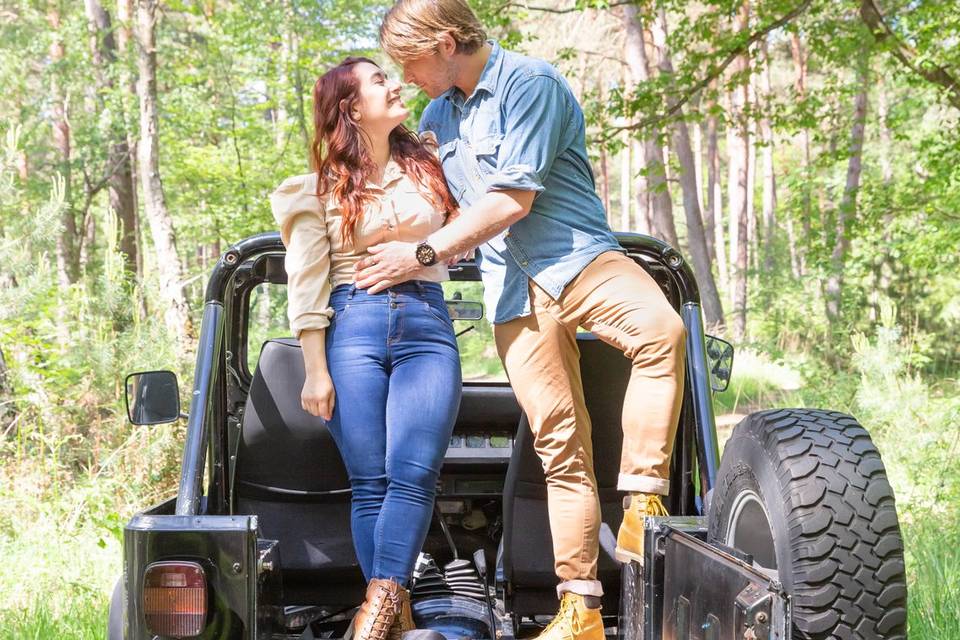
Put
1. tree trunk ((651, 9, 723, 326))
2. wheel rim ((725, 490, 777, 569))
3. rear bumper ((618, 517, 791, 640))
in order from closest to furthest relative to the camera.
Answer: rear bumper ((618, 517, 791, 640)) → wheel rim ((725, 490, 777, 569)) → tree trunk ((651, 9, 723, 326))

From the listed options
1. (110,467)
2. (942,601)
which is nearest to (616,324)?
(942,601)

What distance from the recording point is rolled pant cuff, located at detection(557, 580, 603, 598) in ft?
9.05

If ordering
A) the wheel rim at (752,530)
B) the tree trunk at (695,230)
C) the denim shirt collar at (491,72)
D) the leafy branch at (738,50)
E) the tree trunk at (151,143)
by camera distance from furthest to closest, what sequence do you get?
the tree trunk at (695,230)
the tree trunk at (151,143)
the leafy branch at (738,50)
the denim shirt collar at (491,72)
the wheel rim at (752,530)

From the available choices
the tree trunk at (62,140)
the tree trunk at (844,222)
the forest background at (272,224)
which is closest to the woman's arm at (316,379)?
the forest background at (272,224)

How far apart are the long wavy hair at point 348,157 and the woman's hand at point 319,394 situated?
431mm

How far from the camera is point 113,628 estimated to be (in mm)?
2957

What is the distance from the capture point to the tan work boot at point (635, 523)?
8.23 ft

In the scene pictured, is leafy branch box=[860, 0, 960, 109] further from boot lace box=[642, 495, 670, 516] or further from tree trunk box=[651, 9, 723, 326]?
boot lace box=[642, 495, 670, 516]

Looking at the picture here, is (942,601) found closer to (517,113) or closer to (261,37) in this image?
(517,113)

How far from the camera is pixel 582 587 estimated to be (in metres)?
2.76

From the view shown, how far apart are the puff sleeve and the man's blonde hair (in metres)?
0.51

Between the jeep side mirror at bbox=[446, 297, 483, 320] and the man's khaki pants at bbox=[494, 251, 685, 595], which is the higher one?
the jeep side mirror at bbox=[446, 297, 483, 320]

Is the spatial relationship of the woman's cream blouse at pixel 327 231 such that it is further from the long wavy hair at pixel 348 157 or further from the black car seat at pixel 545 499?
the black car seat at pixel 545 499

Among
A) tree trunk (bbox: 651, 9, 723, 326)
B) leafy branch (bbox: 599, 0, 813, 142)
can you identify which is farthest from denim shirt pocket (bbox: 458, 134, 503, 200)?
tree trunk (bbox: 651, 9, 723, 326)
